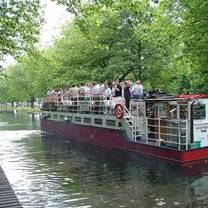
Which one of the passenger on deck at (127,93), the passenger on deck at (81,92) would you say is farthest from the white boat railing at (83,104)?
the passenger on deck at (127,93)

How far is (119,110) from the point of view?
25.4 m

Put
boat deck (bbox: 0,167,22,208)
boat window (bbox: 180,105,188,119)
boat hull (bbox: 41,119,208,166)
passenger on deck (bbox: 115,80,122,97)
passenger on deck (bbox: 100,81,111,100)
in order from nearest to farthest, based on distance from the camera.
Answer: boat deck (bbox: 0,167,22,208), boat hull (bbox: 41,119,208,166), boat window (bbox: 180,105,188,119), passenger on deck (bbox: 115,80,122,97), passenger on deck (bbox: 100,81,111,100)

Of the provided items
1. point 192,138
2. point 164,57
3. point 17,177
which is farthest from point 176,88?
point 17,177

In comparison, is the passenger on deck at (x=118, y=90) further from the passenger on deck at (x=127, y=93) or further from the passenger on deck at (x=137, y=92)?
the passenger on deck at (x=137, y=92)

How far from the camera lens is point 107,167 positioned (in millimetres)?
20156

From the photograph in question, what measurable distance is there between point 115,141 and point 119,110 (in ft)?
7.14

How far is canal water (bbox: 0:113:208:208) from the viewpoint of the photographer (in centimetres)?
1355

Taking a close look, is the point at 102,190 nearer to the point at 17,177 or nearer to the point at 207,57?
the point at 17,177

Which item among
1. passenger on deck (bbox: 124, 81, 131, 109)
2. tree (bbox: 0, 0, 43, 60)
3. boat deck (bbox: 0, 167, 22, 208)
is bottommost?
boat deck (bbox: 0, 167, 22, 208)

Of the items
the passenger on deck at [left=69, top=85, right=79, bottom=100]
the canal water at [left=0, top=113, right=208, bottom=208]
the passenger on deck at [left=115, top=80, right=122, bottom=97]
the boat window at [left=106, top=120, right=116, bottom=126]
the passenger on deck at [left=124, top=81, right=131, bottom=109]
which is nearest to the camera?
the canal water at [left=0, top=113, right=208, bottom=208]

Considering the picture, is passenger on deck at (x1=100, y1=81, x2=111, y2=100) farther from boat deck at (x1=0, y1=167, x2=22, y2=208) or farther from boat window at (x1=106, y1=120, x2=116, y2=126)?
boat deck at (x1=0, y1=167, x2=22, y2=208)

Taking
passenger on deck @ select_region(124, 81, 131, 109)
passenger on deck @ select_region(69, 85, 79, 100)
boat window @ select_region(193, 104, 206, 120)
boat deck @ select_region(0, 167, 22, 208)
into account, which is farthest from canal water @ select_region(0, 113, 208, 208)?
passenger on deck @ select_region(69, 85, 79, 100)

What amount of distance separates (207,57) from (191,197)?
1213 cm

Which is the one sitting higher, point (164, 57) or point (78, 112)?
point (164, 57)
